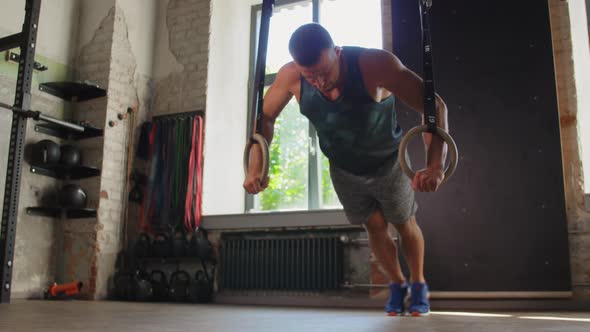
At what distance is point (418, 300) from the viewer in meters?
3.14

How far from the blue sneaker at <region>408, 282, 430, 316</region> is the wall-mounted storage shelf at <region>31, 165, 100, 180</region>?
3191mm

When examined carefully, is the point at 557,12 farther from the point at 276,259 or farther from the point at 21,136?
the point at 21,136

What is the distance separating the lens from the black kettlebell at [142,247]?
17.4 ft

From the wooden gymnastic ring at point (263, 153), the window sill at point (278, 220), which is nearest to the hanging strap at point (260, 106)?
the wooden gymnastic ring at point (263, 153)

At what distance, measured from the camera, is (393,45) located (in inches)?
186

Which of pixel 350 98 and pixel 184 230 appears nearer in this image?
pixel 350 98

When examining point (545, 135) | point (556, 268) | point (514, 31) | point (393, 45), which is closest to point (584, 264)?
point (556, 268)

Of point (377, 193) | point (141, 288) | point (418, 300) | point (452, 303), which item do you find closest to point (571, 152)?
point (452, 303)

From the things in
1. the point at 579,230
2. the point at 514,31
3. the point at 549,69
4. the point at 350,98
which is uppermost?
the point at 514,31

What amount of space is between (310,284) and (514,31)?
8.29 ft

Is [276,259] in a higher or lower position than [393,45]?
lower

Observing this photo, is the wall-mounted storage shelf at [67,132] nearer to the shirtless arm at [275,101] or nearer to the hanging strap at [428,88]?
the shirtless arm at [275,101]

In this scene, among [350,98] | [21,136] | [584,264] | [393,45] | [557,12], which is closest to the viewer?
[350,98]

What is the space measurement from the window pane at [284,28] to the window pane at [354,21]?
27cm
